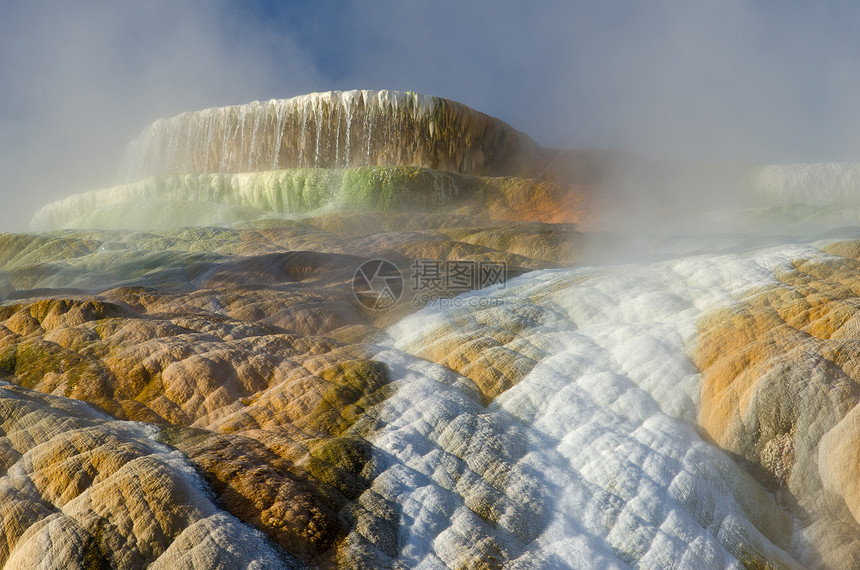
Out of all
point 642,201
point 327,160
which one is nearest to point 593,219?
point 642,201

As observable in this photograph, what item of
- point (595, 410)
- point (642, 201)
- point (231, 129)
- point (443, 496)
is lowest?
point (443, 496)

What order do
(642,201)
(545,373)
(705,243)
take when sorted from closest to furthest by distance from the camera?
1. (545,373)
2. (705,243)
3. (642,201)

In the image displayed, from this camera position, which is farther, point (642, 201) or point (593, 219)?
point (642, 201)

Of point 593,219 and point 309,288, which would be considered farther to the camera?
point 593,219

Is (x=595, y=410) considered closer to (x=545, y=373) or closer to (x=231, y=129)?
(x=545, y=373)

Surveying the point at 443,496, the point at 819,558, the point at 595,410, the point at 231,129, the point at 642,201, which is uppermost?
the point at 231,129

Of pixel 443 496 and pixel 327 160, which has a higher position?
pixel 327 160

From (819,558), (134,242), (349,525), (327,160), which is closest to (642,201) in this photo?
(327,160)

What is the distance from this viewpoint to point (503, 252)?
1200 centimetres

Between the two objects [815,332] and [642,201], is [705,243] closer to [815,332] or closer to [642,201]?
[815,332]

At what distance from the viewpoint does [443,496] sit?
5004 millimetres

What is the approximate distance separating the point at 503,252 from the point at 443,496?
24.5ft

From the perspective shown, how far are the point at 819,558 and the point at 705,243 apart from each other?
306 inches

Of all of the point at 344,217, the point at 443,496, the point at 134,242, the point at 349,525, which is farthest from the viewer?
the point at 344,217
